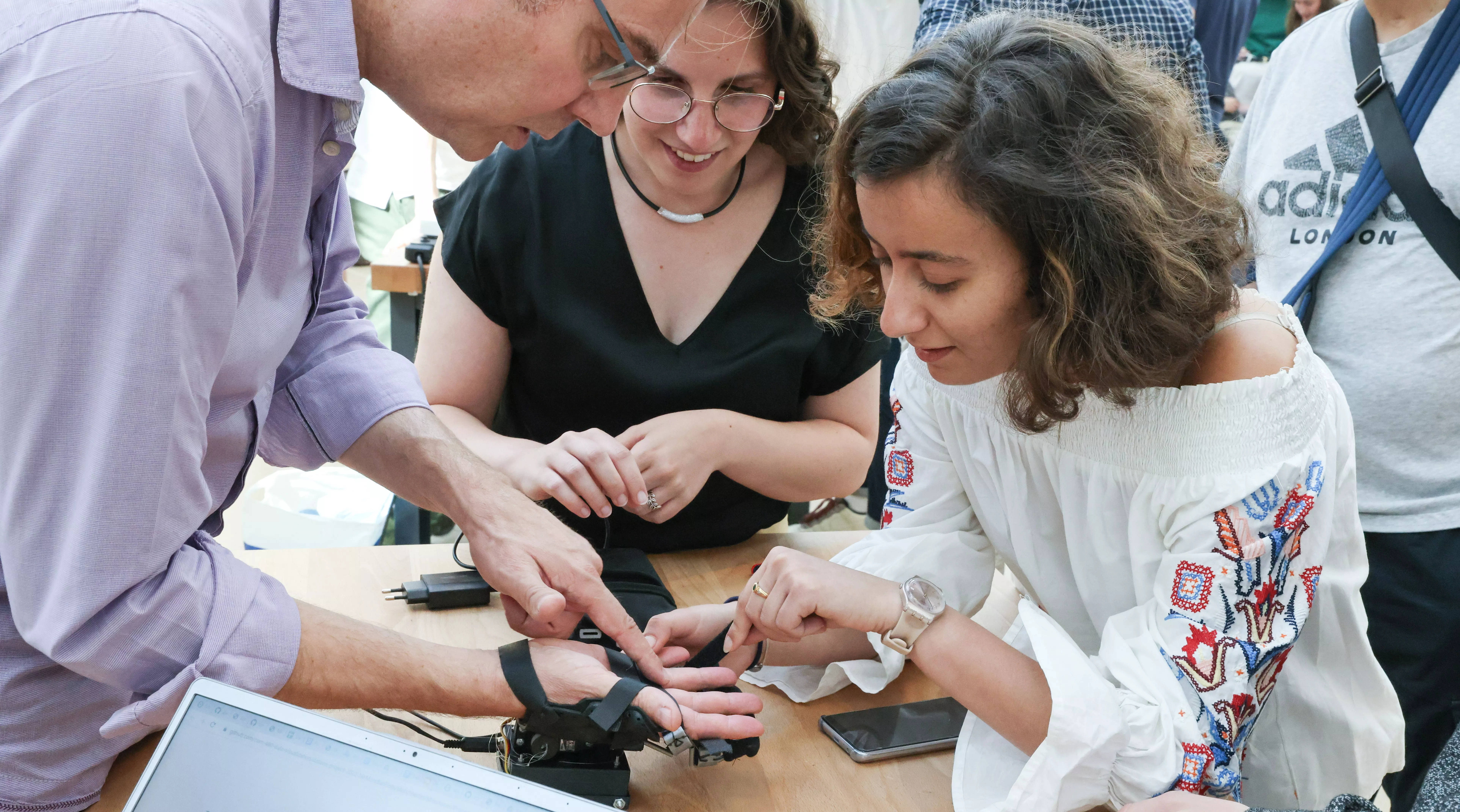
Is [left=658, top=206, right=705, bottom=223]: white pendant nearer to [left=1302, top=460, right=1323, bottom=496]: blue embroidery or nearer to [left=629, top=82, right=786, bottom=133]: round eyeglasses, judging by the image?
[left=629, top=82, right=786, bottom=133]: round eyeglasses

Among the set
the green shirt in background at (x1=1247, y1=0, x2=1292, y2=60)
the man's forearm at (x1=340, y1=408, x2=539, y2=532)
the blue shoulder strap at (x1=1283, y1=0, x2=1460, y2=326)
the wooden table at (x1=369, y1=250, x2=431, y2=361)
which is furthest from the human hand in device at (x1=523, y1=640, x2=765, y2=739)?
the green shirt in background at (x1=1247, y1=0, x2=1292, y2=60)

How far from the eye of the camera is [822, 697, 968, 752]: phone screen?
3.71 ft

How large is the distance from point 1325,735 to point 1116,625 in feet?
1.10

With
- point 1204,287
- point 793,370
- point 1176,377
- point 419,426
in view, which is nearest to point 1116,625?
point 1176,377

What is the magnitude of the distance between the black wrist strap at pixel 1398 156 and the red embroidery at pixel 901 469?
944 millimetres

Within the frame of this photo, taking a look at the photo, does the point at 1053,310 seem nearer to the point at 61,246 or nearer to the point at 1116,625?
the point at 1116,625

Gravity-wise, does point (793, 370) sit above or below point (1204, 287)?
below

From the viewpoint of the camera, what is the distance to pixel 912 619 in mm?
1190

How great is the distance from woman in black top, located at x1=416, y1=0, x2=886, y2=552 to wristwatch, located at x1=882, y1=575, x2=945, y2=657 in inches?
17.9

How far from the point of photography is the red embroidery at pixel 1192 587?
1.09 m

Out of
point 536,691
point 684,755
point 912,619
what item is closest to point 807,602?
point 912,619

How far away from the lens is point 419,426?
130 cm

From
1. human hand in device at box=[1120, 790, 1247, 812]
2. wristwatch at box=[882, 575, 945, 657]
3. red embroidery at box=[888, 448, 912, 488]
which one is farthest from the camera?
red embroidery at box=[888, 448, 912, 488]

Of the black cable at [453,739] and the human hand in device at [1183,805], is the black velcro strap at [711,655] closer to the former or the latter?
the black cable at [453,739]
